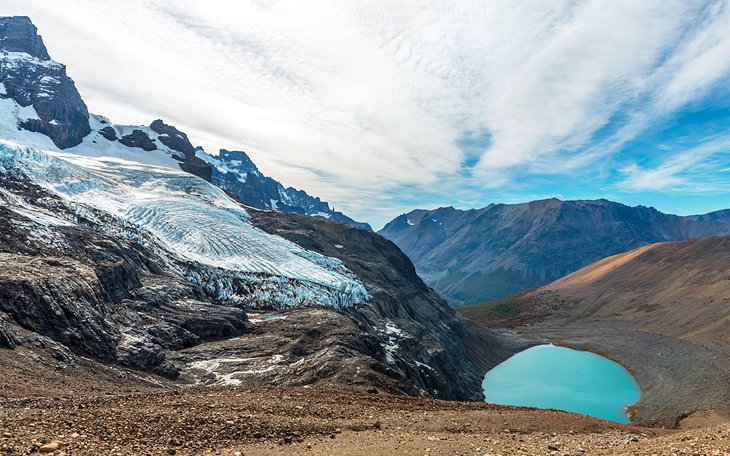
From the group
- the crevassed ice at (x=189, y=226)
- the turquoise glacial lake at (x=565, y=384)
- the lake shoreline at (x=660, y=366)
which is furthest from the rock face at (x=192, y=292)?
the lake shoreline at (x=660, y=366)

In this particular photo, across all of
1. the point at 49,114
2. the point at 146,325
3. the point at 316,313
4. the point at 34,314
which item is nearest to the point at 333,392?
the point at 34,314

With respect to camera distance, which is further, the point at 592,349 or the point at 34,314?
the point at 592,349

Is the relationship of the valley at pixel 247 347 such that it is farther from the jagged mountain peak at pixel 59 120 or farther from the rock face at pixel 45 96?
the rock face at pixel 45 96

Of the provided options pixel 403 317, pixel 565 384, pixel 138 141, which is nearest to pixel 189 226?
pixel 403 317

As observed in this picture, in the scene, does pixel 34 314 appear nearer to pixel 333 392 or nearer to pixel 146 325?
pixel 146 325

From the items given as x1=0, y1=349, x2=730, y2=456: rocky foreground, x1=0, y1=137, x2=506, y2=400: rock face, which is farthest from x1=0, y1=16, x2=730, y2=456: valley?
x1=0, y1=137, x2=506, y2=400: rock face
